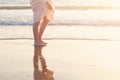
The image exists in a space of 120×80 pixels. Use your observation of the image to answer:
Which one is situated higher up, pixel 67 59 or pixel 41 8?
pixel 41 8

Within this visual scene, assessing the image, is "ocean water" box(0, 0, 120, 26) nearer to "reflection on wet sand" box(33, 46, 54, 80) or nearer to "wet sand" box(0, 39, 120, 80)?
"wet sand" box(0, 39, 120, 80)

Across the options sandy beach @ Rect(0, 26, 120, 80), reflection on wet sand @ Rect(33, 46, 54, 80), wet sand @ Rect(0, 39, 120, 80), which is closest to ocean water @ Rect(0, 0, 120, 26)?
sandy beach @ Rect(0, 26, 120, 80)

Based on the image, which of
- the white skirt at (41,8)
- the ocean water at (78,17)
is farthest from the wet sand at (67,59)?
the ocean water at (78,17)

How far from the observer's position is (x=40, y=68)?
6.74 m

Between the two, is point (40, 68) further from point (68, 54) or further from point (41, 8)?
point (41, 8)

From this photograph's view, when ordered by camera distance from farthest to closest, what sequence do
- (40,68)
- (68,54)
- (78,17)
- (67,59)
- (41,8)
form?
(78,17), (41,8), (68,54), (67,59), (40,68)

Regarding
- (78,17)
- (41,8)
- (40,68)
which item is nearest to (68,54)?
(40,68)

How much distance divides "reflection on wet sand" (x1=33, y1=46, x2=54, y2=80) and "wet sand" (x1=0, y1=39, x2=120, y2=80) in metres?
0.06

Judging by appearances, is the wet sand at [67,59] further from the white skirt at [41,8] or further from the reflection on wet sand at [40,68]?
the white skirt at [41,8]

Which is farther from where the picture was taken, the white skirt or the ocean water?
the ocean water

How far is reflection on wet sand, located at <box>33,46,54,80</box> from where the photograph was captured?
20.1ft

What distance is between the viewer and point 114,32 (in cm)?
1039

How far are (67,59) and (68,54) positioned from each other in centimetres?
46

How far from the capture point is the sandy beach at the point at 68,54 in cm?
636
